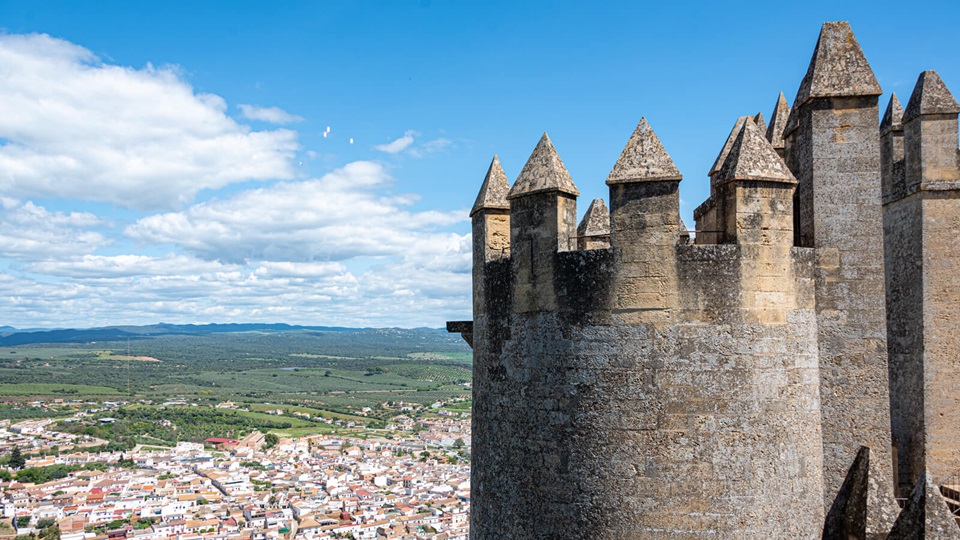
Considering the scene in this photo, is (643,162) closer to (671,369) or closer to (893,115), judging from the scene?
(671,369)

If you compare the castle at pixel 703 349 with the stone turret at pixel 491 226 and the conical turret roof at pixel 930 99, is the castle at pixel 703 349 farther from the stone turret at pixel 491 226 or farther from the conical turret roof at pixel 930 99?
the conical turret roof at pixel 930 99

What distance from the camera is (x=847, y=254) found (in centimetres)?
648

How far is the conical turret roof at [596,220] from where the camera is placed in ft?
27.8

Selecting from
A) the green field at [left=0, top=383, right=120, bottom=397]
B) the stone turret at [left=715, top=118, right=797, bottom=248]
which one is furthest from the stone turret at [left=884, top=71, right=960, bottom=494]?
the green field at [left=0, top=383, right=120, bottom=397]

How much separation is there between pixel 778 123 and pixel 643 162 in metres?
3.16

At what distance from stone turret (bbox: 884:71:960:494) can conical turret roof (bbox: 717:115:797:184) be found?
7.68ft

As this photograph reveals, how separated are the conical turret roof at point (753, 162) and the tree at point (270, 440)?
367ft

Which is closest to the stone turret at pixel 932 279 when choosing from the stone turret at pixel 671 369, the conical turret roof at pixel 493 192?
the stone turret at pixel 671 369

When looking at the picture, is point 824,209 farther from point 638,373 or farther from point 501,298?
point 501,298


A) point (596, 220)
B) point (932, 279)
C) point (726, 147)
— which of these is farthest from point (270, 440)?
point (932, 279)

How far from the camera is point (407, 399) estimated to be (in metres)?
160

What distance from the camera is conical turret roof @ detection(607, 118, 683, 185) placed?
19.3ft

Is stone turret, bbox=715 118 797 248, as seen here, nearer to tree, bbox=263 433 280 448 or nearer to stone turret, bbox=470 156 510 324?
stone turret, bbox=470 156 510 324

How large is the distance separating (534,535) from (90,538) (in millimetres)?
68661
